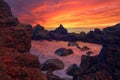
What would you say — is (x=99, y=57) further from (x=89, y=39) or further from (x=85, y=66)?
(x=89, y=39)

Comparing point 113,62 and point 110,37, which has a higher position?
point 110,37

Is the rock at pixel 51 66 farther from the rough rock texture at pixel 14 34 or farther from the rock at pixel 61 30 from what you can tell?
the rock at pixel 61 30

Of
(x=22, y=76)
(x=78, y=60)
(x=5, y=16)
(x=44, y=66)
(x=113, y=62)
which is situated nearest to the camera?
(x=22, y=76)

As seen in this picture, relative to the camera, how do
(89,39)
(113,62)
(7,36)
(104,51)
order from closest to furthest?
(7,36) → (113,62) → (104,51) → (89,39)

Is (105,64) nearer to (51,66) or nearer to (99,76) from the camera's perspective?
(99,76)

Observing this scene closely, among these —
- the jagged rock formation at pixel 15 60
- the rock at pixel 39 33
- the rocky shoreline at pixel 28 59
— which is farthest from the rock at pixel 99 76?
the rock at pixel 39 33

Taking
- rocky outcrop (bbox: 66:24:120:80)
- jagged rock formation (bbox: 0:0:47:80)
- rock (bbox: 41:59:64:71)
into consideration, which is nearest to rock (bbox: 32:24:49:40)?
rock (bbox: 41:59:64:71)

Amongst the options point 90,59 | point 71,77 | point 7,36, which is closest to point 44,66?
point 71,77

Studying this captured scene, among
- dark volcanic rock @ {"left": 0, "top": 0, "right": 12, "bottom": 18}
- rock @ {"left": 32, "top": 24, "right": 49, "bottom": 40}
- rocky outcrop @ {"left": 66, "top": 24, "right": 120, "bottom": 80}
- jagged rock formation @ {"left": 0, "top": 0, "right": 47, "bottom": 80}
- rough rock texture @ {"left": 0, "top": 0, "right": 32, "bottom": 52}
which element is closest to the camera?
jagged rock formation @ {"left": 0, "top": 0, "right": 47, "bottom": 80}

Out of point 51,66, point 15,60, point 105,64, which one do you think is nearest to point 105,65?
point 105,64

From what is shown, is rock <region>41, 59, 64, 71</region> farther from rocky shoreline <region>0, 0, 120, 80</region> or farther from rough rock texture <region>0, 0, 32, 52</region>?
rough rock texture <region>0, 0, 32, 52</region>

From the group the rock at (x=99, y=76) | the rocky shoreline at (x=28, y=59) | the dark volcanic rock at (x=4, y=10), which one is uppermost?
the dark volcanic rock at (x=4, y=10)

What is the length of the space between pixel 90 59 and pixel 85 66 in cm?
115

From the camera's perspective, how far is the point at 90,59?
25656 mm
